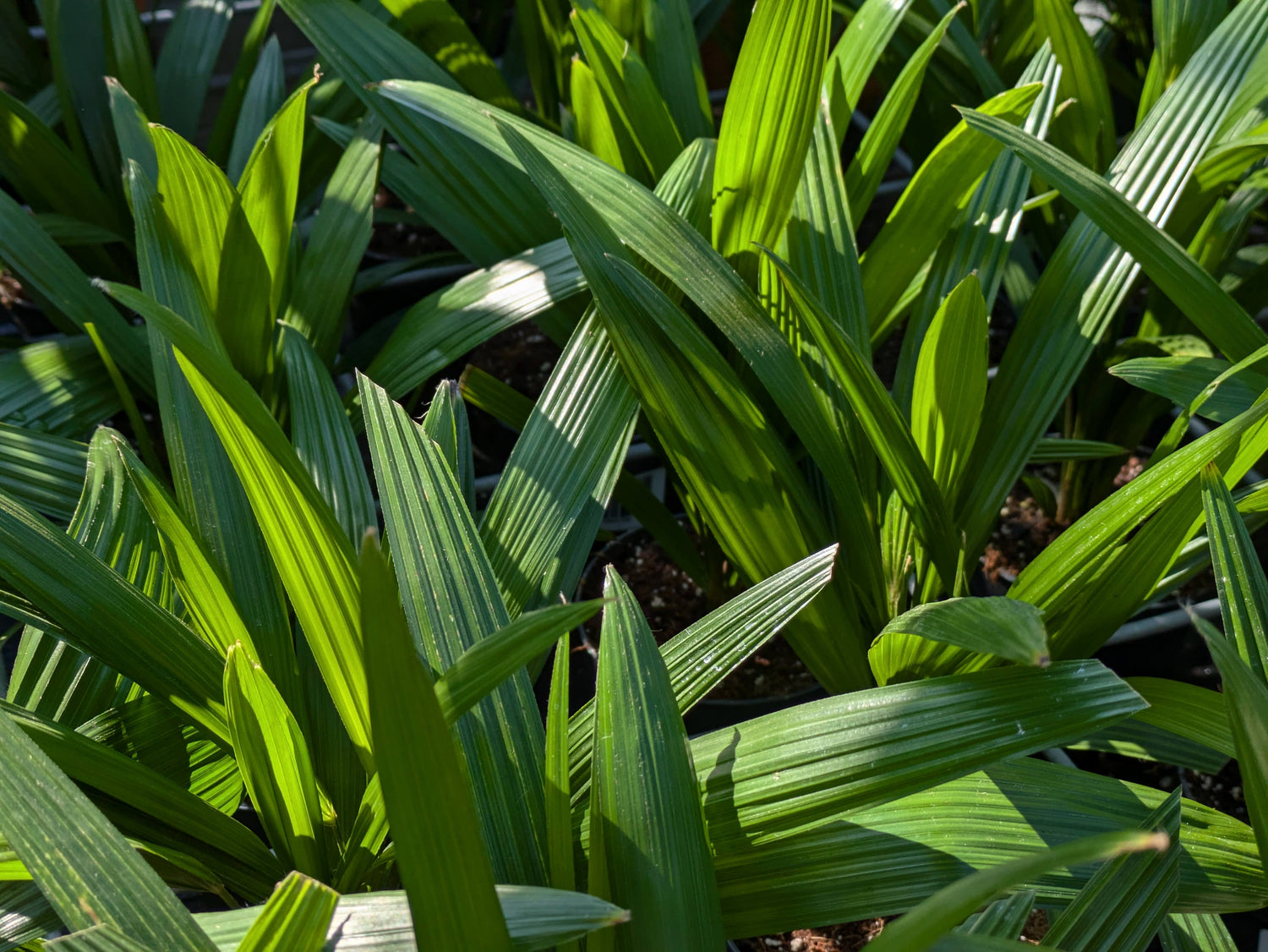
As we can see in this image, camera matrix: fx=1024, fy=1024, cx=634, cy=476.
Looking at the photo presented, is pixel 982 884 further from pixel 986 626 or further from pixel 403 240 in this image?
pixel 403 240

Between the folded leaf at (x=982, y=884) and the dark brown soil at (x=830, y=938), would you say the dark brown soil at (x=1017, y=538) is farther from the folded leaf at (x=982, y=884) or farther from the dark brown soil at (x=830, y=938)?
the folded leaf at (x=982, y=884)

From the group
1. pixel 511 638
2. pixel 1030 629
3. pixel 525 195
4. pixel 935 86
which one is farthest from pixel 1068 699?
pixel 935 86

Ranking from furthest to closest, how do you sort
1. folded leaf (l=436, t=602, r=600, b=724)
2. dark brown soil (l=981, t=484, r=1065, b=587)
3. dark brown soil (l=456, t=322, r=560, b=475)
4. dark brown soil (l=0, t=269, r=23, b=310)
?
dark brown soil (l=0, t=269, r=23, b=310), dark brown soil (l=456, t=322, r=560, b=475), dark brown soil (l=981, t=484, r=1065, b=587), folded leaf (l=436, t=602, r=600, b=724)

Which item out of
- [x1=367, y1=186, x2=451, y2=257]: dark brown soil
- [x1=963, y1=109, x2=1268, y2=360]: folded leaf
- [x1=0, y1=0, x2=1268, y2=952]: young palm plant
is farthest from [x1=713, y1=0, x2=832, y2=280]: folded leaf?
[x1=367, y1=186, x2=451, y2=257]: dark brown soil

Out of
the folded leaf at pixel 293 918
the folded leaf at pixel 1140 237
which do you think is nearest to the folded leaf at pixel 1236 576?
the folded leaf at pixel 1140 237

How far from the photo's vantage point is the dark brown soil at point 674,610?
93 cm

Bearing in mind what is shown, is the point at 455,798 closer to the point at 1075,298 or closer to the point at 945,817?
the point at 945,817

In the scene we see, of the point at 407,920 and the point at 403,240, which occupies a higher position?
the point at 403,240

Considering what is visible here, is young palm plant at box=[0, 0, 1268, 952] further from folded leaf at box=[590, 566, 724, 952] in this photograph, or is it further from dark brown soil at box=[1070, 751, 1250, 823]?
dark brown soil at box=[1070, 751, 1250, 823]

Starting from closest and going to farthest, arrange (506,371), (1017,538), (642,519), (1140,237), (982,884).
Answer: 1. (982,884)
2. (1140,237)
3. (642,519)
4. (1017,538)
5. (506,371)

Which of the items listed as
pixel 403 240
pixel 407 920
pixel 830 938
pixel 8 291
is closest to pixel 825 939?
pixel 830 938

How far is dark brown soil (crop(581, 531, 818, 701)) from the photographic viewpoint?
0.93 m

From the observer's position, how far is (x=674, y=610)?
102 cm

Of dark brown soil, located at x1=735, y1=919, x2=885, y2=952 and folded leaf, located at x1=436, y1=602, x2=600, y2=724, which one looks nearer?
folded leaf, located at x1=436, y1=602, x2=600, y2=724
